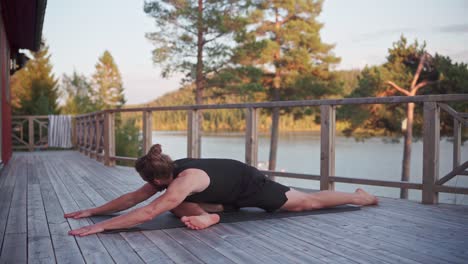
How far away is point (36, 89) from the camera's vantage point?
20.5 meters

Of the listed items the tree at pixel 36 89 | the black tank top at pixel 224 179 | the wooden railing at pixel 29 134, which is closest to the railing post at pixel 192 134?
the black tank top at pixel 224 179

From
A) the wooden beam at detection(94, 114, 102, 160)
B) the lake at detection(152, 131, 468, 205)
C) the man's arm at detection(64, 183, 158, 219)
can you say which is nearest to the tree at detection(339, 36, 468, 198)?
the lake at detection(152, 131, 468, 205)

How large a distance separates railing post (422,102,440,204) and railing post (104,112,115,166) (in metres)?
5.11

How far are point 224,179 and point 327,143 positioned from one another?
1.59 meters

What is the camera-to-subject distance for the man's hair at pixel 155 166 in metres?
2.58

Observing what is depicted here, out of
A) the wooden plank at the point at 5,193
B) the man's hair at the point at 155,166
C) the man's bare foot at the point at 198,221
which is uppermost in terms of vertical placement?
the man's hair at the point at 155,166

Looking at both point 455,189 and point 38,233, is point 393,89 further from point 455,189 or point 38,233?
point 38,233

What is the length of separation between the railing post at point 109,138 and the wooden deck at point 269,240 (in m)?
3.81

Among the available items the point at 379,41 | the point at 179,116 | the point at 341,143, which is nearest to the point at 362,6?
the point at 379,41

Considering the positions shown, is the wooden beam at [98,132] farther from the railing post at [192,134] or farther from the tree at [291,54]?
the tree at [291,54]

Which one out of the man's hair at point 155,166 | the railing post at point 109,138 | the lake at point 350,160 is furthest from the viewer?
the lake at point 350,160

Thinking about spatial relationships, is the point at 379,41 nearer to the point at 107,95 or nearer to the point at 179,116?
the point at 179,116

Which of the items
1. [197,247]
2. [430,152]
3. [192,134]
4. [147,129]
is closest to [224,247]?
[197,247]

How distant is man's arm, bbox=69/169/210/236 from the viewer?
2494 mm
